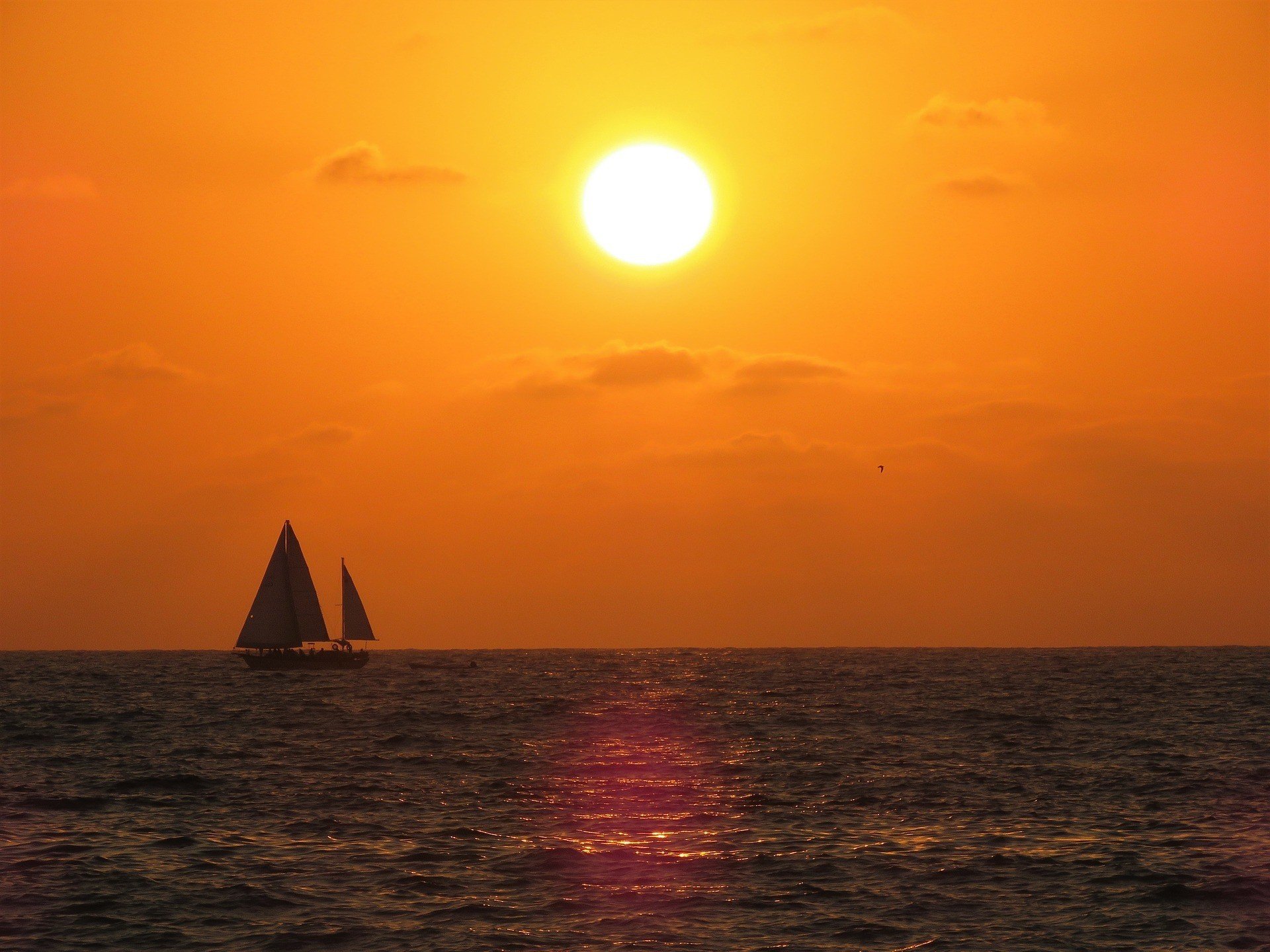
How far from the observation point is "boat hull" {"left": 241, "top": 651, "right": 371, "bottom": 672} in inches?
5108

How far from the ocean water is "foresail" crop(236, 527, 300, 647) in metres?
49.9

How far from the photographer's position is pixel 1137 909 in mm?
27859

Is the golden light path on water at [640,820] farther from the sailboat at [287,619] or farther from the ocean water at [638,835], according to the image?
the sailboat at [287,619]

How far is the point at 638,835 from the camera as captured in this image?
117 ft

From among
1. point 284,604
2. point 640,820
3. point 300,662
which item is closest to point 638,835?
point 640,820

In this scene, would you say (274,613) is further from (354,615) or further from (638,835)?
(638,835)

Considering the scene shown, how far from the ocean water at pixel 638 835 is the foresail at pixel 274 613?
49883mm

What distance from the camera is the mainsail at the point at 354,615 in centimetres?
14800

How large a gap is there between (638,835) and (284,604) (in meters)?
95.5

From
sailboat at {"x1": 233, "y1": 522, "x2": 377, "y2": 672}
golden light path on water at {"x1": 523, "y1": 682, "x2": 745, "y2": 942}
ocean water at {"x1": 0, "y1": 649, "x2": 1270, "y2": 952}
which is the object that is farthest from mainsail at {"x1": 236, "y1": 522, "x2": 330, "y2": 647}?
golden light path on water at {"x1": 523, "y1": 682, "x2": 745, "y2": 942}

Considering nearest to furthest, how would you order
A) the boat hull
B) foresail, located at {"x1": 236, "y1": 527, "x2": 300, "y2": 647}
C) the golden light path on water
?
the golden light path on water < foresail, located at {"x1": 236, "y1": 527, "x2": 300, "y2": 647} < the boat hull

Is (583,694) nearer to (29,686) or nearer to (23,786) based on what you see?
(29,686)

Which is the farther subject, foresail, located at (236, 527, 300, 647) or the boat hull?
the boat hull

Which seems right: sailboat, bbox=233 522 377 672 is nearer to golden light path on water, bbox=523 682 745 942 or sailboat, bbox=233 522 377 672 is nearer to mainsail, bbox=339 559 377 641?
mainsail, bbox=339 559 377 641
